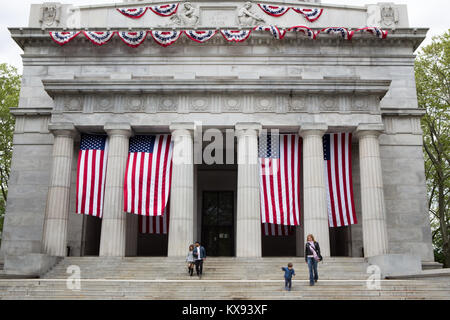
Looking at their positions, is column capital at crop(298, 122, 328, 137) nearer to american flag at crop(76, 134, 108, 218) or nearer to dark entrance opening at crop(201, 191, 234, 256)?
dark entrance opening at crop(201, 191, 234, 256)

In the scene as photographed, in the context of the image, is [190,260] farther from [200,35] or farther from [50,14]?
[50,14]

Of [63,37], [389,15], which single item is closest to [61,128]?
[63,37]

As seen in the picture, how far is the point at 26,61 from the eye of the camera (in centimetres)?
3053

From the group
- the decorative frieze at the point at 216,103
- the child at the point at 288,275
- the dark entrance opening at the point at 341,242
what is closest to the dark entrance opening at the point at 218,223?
the dark entrance opening at the point at 341,242

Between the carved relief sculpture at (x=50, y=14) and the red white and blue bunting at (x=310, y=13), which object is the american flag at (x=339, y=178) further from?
the carved relief sculpture at (x=50, y=14)

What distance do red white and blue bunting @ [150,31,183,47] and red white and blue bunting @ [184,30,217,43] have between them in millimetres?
610

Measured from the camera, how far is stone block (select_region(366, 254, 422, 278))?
20984mm

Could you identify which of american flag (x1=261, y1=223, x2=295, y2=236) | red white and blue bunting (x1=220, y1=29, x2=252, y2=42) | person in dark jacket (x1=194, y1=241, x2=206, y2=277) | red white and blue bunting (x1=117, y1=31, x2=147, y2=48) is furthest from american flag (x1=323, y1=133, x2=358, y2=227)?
red white and blue bunting (x1=117, y1=31, x2=147, y2=48)

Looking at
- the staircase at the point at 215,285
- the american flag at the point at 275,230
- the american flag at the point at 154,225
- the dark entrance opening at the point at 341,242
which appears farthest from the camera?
the american flag at the point at 275,230

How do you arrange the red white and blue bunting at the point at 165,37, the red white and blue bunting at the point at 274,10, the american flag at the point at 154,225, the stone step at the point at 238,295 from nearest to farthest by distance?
the stone step at the point at 238,295 → the american flag at the point at 154,225 → the red white and blue bunting at the point at 165,37 → the red white and blue bunting at the point at 274,10

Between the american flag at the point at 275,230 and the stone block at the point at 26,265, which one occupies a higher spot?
the american flag at the point at 275,230

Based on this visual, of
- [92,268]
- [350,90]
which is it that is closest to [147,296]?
[92,268]

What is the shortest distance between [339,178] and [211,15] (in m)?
15.0

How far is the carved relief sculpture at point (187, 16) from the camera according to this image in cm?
3138
